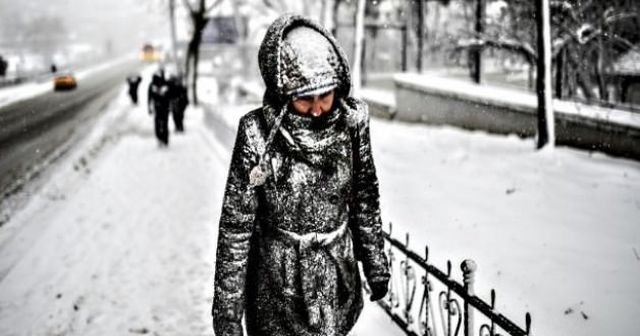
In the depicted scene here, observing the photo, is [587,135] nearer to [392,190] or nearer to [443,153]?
[443,153]

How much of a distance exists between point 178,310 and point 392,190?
4682 millimetres

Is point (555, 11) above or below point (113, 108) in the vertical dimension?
above

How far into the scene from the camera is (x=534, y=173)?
9070 mm

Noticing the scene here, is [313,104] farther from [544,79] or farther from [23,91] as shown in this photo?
[23,91]

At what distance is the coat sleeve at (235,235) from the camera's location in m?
2.33

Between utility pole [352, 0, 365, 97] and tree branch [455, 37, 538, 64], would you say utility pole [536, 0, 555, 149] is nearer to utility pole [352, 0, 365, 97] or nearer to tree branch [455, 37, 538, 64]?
tree branch [455, 37, 538, 64]

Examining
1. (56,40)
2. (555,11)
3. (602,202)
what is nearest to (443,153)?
(602,202)

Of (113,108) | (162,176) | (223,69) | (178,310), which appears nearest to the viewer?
(178,310)

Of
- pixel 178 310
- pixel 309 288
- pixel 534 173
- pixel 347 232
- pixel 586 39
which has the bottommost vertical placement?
pixel 178 310

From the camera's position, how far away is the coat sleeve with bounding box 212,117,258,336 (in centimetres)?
233

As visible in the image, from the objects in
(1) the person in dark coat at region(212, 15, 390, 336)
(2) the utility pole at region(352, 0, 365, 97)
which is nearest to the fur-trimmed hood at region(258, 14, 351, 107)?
(1) the person in dark coat at region(212, 15, 390, 336)

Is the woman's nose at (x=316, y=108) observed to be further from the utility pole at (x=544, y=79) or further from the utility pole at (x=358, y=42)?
the utility pole at (x=358, y=42)

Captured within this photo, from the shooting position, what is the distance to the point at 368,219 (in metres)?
2.65

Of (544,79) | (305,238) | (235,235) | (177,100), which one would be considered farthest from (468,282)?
(177,100)
